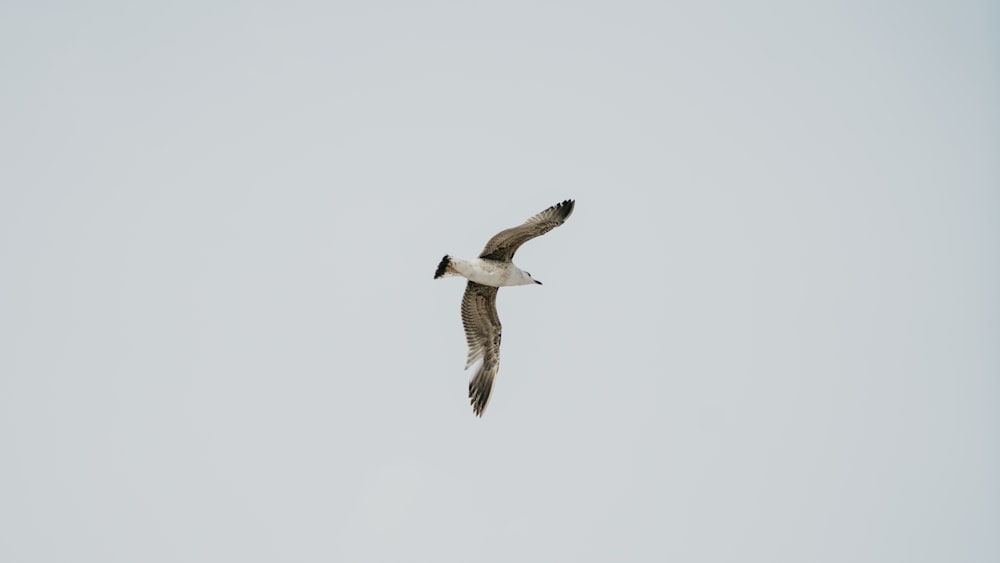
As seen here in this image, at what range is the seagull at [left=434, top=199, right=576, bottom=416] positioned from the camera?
1411 cm

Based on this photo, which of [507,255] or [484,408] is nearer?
[507,255]

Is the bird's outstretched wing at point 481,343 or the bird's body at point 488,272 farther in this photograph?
the bird's outstretched wing at point 481,343

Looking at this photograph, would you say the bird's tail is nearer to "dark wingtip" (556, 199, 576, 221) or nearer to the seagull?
the seagull

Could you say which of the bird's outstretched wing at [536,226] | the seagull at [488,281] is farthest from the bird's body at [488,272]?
the bird's outstretched wing at [536,226]

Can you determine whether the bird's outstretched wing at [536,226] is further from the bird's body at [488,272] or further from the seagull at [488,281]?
the bird's body at [488,272]

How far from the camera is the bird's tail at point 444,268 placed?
14146 mm

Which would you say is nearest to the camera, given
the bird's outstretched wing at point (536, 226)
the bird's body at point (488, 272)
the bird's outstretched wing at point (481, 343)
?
the bird's outstretched wing at point (536, 226)

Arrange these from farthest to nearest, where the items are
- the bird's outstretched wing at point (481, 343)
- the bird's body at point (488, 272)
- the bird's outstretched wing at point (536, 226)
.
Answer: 1. the bird's outstretched wing at point (481, 343)
2. the bird's body at point (488, 272)
3. the bird's outstretched wing at point (536, 226)

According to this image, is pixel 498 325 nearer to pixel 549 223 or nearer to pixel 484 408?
pixel 484 408

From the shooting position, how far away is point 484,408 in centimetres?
1667

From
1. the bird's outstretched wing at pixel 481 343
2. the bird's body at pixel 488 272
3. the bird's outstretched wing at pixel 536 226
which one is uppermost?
the bird's outstretched wing at pixel 536 226

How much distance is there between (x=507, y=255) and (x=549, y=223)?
3.25ft

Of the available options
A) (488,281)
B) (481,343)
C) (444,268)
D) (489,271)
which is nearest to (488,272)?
(489,271)

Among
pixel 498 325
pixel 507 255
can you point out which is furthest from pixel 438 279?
pixel 498 325
